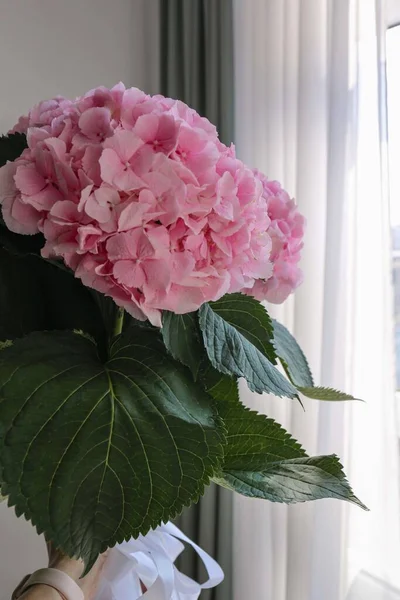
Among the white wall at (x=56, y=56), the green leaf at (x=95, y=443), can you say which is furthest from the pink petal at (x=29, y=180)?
the white wall at (x=56, y=56)

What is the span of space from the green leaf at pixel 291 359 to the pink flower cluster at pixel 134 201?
7.2 inches

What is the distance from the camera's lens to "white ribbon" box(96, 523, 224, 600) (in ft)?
2.13

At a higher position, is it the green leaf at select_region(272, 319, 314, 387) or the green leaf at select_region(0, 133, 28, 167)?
the green leaf at select_region(0, 133, 28, 167)

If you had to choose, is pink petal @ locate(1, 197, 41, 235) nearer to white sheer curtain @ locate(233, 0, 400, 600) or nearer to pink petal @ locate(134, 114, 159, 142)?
pink petal @ locate(134, 114, 159, 142)

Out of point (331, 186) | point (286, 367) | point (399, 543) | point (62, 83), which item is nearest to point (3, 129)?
point (62, 83)

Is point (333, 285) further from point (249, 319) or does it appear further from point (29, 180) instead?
point (29, 180)

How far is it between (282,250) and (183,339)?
0.19 metres

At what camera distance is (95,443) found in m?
0.41

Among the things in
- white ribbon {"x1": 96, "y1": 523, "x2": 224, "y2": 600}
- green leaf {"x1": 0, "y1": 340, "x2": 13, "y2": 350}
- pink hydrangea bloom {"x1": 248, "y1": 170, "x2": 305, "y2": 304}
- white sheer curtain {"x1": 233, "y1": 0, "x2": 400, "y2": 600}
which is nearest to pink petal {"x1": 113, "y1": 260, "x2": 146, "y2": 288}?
green leaf {"x1": 0, "y1": 340, "x2": 13, "y2": 350}

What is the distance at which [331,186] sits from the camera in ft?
3.84

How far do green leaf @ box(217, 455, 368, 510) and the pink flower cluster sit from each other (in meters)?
0.18

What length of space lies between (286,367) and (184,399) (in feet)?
0.62

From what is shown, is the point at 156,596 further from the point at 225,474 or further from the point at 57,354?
the point at 57,354

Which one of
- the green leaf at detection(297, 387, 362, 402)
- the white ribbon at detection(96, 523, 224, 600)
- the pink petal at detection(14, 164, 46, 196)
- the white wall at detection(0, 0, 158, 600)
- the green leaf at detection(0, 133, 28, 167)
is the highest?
the white wall at detection(0, 0, 158, 600)
